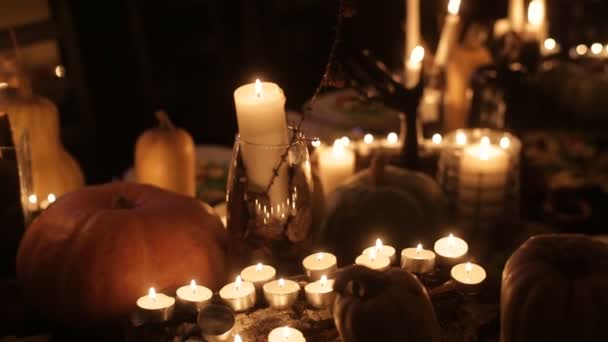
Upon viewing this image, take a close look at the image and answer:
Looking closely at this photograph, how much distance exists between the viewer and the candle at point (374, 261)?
1.06 m

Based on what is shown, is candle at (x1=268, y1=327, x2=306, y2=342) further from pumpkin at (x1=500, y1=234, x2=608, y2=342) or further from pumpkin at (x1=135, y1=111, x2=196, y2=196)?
pumpkin at (x1=135, y1=111, x2=196, y2=196)

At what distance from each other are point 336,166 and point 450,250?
0.39 metres

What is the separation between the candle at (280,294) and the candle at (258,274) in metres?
0.03

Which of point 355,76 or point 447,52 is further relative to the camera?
point 447,52

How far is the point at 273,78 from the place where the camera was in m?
3.76

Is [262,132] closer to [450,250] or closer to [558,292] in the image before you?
[450,250]

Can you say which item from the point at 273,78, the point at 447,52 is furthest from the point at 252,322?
the point at 273,78

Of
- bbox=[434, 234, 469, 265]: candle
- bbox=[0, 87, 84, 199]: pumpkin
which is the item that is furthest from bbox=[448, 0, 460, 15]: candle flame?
bbox=[0, 87, 84, 199]: pumpkin

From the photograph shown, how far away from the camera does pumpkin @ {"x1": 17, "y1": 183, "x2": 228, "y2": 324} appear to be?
109cm

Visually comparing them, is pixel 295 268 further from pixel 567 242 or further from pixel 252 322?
pixel 567 242

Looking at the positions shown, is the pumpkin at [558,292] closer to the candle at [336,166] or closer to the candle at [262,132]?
the candle at [262,132]

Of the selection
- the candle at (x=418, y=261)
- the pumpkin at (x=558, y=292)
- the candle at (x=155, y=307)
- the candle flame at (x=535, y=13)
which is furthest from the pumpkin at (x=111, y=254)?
the candle flame at (x=535, y=13)

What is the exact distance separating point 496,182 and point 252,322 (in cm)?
58

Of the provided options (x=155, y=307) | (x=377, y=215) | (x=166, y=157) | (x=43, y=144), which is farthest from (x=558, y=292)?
(x=43, y=144)
